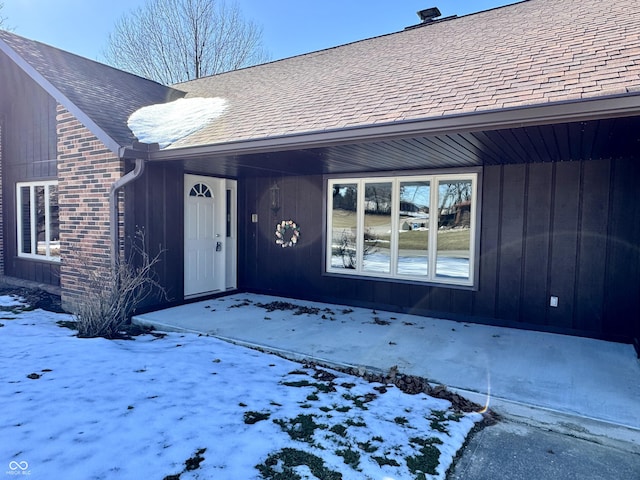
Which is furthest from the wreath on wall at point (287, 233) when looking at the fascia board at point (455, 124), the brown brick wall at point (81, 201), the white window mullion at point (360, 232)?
the brown brick wall at point (81, 201)

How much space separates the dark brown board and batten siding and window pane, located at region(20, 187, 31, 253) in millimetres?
6759

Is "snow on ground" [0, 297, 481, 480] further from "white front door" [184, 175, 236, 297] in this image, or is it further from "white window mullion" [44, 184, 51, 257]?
"white window mullion" [44, 184, 51, 257]

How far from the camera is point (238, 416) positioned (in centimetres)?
296

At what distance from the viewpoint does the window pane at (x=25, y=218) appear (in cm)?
802

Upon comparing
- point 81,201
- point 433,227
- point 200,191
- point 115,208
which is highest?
point 200,191

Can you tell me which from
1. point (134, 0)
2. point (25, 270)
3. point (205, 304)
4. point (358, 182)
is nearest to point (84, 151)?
point (205, 304)

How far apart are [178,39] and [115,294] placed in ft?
54.6

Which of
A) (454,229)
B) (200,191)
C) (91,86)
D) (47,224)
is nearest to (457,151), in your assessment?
(454,229)

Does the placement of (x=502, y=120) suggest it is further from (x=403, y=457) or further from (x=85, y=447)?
(x=85, y=447)

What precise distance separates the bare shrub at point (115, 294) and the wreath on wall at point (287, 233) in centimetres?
223

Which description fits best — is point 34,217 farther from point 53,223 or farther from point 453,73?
point 453,73

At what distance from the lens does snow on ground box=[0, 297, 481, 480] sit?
2.35 m

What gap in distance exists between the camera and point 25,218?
26.5 feet

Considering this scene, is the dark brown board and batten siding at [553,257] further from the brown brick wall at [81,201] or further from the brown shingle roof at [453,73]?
the brown brick wall at [81,201]
